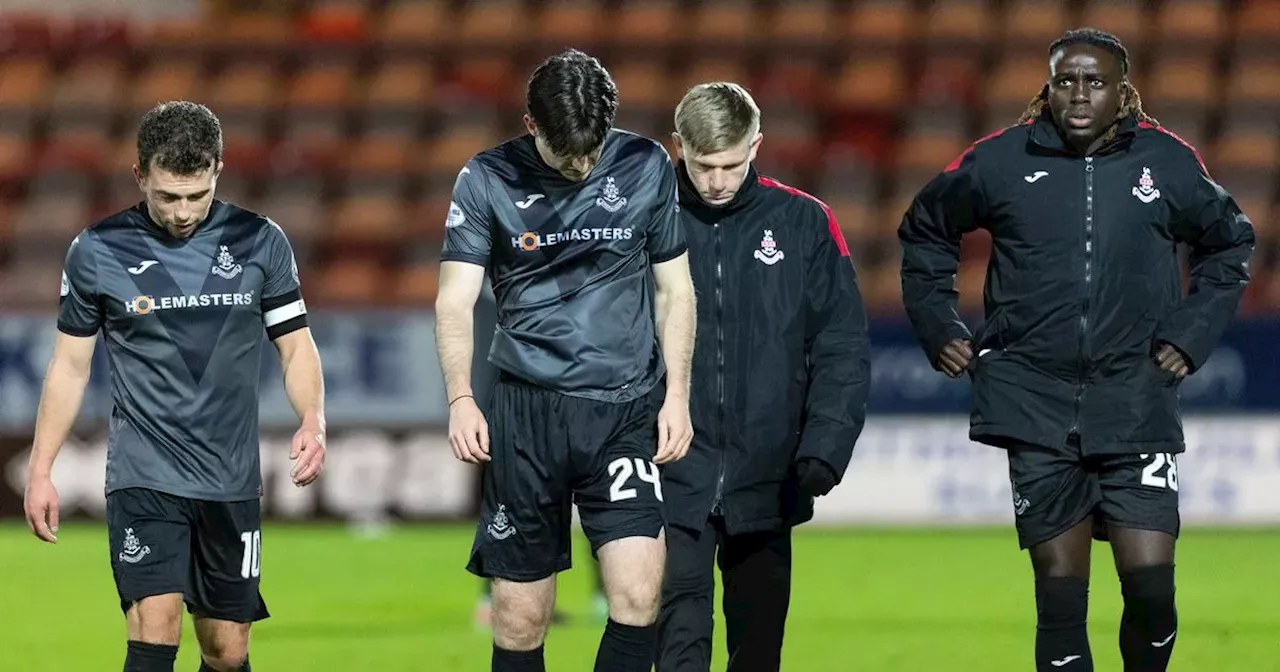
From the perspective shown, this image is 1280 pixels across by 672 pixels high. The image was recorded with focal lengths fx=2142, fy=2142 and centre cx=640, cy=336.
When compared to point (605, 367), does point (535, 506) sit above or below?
below

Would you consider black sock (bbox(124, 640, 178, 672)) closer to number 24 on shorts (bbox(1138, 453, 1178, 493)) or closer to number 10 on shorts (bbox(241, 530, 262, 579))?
number 10 on shorts (bbox(241, 530, 262, 579))

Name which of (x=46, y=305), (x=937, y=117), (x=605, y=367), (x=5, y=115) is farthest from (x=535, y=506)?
(x=5, y=115)

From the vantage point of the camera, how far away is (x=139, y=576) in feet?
18.7

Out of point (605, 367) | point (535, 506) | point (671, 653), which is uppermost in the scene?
point (605, 367)

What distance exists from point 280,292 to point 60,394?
0.66 meters

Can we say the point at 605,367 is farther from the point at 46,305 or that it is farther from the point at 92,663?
the point at 46,305

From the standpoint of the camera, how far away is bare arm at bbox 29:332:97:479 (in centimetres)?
578

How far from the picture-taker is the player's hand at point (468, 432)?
550cm

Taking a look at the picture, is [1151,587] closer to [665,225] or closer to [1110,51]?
[1110,51]

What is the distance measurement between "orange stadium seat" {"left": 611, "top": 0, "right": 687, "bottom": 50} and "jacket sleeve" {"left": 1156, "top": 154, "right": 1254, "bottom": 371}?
11.5 m

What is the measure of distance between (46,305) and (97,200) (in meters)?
3.09

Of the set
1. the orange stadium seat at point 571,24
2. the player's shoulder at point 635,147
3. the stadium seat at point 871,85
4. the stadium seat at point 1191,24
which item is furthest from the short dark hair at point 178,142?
the stadium seat at point 1191,24

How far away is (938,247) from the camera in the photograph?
6453 mm

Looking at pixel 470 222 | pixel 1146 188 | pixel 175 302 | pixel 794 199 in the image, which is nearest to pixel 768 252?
pixel 794 199
